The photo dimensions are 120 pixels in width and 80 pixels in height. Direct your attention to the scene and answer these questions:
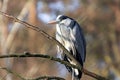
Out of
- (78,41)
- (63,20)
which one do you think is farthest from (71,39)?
(63,20)

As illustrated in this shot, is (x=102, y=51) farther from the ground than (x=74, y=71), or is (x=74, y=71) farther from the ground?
(x=74, y=71)

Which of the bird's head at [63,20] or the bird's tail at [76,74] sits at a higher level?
the bird's head at [63,20]

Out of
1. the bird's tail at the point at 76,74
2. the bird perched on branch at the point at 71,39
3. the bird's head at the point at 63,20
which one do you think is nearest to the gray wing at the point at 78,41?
the bird perched on branch at the point at 71,39

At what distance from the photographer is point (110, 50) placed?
70.8ft

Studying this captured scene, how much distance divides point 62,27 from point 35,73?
3574 millimetres

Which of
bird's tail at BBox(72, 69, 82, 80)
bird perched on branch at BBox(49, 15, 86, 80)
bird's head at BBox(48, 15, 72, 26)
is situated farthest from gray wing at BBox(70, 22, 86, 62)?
bird's tail at BBox(72, 69, 82, 80)

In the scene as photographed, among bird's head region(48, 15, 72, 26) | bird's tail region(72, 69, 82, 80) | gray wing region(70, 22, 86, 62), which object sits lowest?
bird's tail region(72, 69, 82, 80)

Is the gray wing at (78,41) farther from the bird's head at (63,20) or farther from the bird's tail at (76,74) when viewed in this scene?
the bird's tail at (76,74)

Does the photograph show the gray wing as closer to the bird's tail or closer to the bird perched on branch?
the bird perched on branch

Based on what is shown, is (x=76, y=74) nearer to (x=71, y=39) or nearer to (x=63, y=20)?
(x=71, y=39)

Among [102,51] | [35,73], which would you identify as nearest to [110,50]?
[102,51]

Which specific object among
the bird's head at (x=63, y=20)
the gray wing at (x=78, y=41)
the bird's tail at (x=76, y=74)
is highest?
the bird's head at (x=63, y=20)

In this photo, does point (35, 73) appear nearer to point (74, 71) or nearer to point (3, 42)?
point (3, 42)

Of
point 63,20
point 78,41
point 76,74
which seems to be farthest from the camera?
point 63,20
